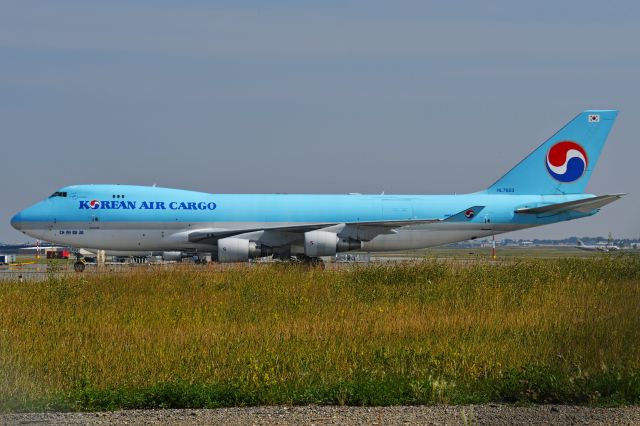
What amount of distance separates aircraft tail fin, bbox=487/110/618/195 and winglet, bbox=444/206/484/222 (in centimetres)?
291

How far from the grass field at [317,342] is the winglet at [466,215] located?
17.6 m

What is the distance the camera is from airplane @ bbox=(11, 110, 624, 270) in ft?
125

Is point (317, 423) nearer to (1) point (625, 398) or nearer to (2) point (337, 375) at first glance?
(2) point (337, 375)

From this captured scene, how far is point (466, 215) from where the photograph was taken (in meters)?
41.4

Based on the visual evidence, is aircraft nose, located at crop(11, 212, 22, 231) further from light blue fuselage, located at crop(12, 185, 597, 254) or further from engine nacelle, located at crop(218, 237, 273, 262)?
engine nacelle, located at crop(218, 237, 273, 262)

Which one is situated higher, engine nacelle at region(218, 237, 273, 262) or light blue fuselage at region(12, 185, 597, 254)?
light blue fuselage at region(12, 185, 597, 254)

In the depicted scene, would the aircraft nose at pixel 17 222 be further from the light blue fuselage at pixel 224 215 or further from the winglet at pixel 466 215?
the winglet at pixel 466 215

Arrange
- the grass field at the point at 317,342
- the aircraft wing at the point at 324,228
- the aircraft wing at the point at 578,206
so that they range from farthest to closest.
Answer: the aircraft wing at the point at 578,206 → the aircraft wing at the point at 324,228 → the grass field at the point at 317,342

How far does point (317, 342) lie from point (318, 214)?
26749 mm

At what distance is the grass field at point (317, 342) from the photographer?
10258 mm

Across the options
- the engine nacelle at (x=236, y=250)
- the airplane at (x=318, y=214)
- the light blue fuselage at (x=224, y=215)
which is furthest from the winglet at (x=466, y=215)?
the engine nacelle at (x=236, y=250)

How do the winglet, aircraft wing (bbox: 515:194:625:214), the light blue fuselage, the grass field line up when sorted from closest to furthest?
the grass field < the light blue fuselage < aircraft wing (bbox: 515:194:625:214) < the winglet

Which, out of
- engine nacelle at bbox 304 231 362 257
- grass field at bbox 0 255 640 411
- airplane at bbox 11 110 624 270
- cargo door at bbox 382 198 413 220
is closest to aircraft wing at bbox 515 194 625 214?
airplane at bbox 11 110 624 270

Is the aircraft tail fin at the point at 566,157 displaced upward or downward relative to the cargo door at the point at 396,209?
upward
